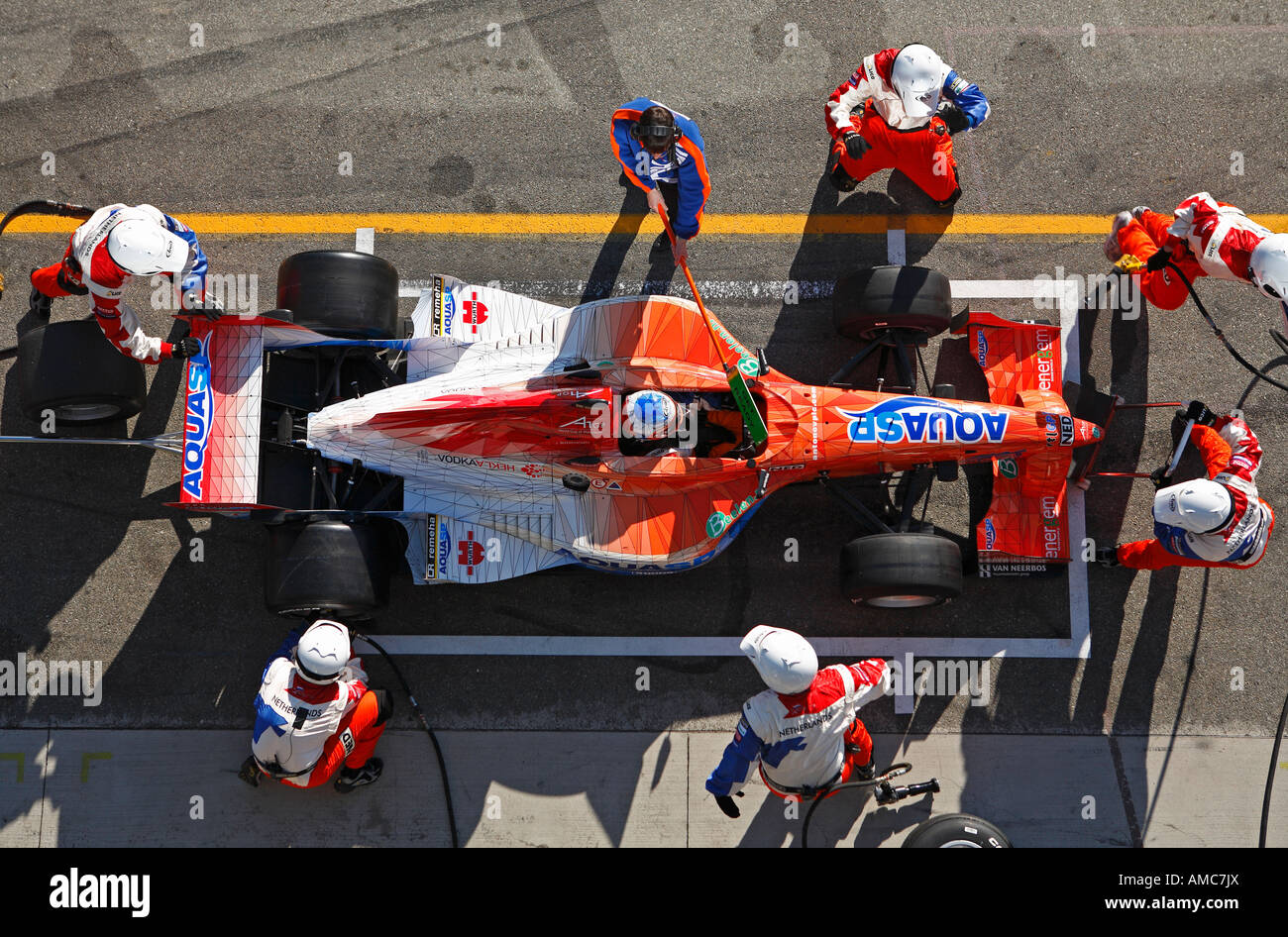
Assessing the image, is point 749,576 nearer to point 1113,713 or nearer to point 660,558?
point 660,558

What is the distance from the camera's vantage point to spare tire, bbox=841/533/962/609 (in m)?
6.63

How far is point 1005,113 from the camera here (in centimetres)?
798

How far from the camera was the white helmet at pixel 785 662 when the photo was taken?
585 centimetres

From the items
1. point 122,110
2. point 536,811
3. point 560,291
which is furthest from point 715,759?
point 122,110

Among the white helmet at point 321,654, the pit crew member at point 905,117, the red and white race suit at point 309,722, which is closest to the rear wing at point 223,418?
the white helmet at point 321,654

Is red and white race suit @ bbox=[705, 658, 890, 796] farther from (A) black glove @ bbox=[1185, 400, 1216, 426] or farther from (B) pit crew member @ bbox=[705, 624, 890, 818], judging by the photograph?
(A) black glove @ bbox=[1185, 400, 1216, 426]

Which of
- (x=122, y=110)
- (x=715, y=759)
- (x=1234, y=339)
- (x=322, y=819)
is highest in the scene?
(x=122, y=110)

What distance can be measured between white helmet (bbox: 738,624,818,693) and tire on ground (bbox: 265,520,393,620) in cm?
265

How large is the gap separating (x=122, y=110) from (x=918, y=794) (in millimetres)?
8259

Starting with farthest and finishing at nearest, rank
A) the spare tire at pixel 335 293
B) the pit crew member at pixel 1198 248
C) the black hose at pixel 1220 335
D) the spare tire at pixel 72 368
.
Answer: the black hose at pixel 1220 335, the spare tire at pixel 72 368, the spare tire at pixel 335 293, the pit crew member at pixel 1198 248

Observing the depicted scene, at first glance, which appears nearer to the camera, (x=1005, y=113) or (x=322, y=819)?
(x=322, y=819)

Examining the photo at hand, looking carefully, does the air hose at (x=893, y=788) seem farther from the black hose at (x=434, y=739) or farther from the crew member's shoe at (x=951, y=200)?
the crew member's shoe at (x=951, y=200)

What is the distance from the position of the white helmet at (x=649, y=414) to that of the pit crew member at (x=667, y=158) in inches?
47.5

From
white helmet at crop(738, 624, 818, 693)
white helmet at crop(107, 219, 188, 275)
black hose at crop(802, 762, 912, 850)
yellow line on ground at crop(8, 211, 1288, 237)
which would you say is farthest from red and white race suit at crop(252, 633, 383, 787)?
yellow line on ground at crop(8, 211, 1288, 237)
